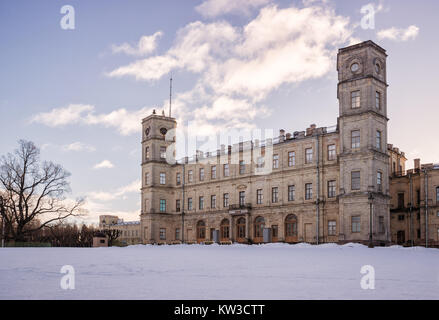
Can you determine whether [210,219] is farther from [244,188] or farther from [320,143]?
[320,143]

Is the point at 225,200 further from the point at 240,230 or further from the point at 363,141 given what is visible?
the point at 363,141

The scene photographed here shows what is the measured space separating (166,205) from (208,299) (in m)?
57.1

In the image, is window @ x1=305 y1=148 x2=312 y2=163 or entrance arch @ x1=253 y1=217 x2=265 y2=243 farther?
entrance arch @ x1=253 y1=217 x2=265 y2=243

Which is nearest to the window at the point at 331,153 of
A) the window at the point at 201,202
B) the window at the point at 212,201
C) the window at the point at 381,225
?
the window at the point at 381,225

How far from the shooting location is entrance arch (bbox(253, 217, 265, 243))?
52809 millimetres

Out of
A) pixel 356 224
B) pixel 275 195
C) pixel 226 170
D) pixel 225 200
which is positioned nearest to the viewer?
pixel 356 224

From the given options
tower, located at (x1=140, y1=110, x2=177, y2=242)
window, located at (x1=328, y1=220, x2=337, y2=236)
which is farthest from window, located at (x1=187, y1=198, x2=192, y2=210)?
window, located at (x1=328, y1=220, x2=337, y2=236)

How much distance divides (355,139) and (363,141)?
935 millimetres

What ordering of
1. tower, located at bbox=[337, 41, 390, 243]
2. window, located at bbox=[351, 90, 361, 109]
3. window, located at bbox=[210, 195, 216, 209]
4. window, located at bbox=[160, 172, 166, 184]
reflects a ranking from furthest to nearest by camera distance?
window, located at bbox=[160, 172, 166, 184] → window, located at bbox=[210, 195, 216, 209] → window, located at bbox=[351, 90, 361, 109] → tower, located at bbox=[337, 41, 390, 243]

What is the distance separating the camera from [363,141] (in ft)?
144

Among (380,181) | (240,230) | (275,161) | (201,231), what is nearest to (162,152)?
(201,231)

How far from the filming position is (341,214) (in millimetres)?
44094

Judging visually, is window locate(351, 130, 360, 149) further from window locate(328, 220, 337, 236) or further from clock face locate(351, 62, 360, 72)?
window locate(328, 220, 337, 236)

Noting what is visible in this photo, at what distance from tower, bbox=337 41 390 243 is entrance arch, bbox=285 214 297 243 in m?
6.81
